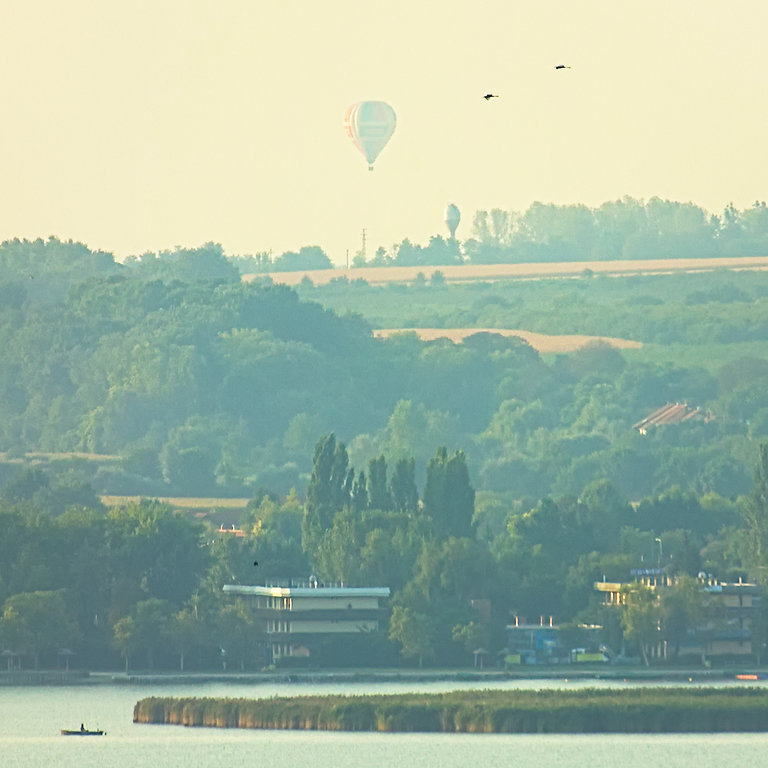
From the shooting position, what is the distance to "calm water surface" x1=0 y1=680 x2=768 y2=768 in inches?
4225

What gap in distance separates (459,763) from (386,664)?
42.1m

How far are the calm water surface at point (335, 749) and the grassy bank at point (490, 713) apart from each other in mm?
919

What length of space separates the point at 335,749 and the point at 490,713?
22.4 feet

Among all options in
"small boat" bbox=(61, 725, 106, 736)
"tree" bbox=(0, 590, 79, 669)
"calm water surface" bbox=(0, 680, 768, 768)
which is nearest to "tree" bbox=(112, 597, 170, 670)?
"tree" bbox=(0, 590, 79, 669)

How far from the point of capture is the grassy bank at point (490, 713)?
11531cm

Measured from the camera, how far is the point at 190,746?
11150cm

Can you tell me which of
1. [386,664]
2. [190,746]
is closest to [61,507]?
[386,664]

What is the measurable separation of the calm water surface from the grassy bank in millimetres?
919

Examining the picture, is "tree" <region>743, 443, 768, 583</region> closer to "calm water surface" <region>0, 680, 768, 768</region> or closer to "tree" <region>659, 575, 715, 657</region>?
"tree" <region>659, 575, 715, 657</region>

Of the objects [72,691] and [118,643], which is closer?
[72,691]

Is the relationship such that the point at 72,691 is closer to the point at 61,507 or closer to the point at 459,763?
the point at 459,763

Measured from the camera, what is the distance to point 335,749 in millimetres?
111125

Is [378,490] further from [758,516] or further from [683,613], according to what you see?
[683,613]

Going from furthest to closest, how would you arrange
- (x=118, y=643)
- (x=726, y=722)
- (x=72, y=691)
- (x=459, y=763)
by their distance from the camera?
(x=118, y=643) → (x=72, y=691) → (x=726, y=722) → (x=459, y=763)
